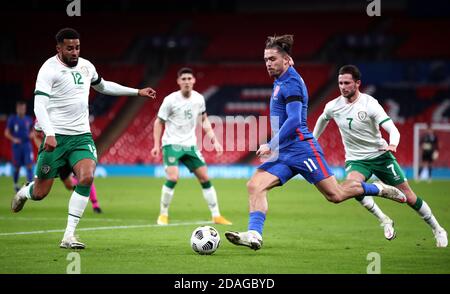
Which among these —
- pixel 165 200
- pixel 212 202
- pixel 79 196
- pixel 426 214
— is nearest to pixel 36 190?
pixel 79 196

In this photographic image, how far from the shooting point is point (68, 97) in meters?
10.6

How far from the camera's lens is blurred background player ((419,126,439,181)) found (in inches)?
1195

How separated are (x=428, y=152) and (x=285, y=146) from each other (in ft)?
71.0

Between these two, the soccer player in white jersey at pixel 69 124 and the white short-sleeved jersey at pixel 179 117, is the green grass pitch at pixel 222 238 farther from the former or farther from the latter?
the white short-sleeved jersey at pixel 179 117

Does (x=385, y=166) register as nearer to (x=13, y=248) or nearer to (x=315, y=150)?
(x=315, y=150)

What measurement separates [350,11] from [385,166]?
99.0 ft

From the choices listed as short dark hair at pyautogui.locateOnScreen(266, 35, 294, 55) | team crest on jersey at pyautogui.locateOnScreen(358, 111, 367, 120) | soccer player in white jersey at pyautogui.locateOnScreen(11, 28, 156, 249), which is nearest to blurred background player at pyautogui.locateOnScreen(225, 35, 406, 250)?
short dark hair at pyautogui.locateOnScreen(266, 35, 294, 55)

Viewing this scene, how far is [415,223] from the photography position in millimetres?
14695

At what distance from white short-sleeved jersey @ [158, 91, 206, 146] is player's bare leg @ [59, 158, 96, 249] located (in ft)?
15.3

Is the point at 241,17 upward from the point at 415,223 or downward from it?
upward

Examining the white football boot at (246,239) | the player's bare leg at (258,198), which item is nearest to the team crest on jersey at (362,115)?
the player's bare leg at (258,198)

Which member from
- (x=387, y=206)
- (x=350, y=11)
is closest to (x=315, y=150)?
(x=387, y=206)

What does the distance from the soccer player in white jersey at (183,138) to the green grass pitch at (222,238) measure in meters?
0.55

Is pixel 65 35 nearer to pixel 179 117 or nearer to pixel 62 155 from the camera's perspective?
pixel 62 155
